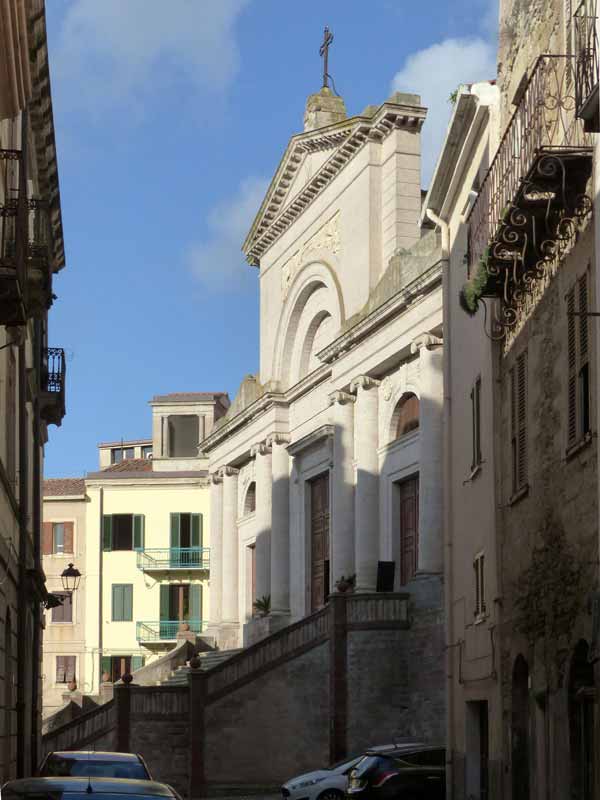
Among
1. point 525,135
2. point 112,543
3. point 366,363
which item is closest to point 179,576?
point 112,543

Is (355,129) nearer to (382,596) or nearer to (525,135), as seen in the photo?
(382,596)

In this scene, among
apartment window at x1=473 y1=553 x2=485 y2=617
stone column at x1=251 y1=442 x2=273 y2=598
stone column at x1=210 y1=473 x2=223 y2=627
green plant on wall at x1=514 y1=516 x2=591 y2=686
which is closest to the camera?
green plant on wall at x1=514 y1=516 x2=591 y2=686

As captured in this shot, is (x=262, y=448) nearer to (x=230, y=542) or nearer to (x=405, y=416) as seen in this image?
(x=230, y=542)

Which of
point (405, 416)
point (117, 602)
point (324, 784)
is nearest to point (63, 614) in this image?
point (117, 602)

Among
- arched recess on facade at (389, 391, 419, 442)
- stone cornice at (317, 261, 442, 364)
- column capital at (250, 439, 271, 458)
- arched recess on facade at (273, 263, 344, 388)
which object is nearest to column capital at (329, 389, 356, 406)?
stone cornice at (317, 261, 442, 364)

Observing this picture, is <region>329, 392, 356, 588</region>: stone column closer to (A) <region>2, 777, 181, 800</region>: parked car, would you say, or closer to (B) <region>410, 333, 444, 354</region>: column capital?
→ (B) <region>410, 333, 444, 354</region>: column capital

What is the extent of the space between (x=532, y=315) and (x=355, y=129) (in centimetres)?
2532

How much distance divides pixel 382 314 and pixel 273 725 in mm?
10477

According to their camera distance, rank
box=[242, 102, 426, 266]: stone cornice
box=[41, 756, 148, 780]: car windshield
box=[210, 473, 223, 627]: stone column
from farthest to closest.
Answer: box=[210, 473, 223, 627]: stone column
box=[242, 102, 426, 266]: stone cornice
box=[41, 756, 148, 780]: car windshield

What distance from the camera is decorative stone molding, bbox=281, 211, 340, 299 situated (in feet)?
156

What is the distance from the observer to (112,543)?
207ft

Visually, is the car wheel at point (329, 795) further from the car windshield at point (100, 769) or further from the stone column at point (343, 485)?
the stone column at point (343, 485)

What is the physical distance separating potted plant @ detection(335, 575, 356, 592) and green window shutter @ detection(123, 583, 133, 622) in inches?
826

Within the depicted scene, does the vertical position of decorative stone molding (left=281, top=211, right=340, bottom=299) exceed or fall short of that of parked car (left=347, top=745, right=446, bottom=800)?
it exceeds it
